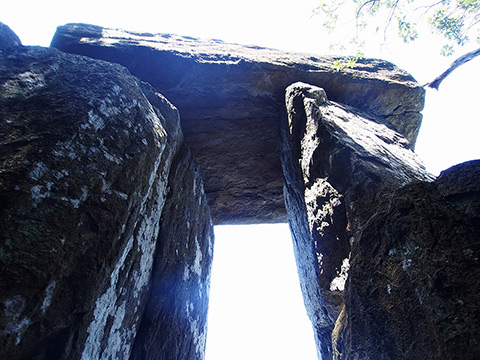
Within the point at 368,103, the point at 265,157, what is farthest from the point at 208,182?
the point at 368,103

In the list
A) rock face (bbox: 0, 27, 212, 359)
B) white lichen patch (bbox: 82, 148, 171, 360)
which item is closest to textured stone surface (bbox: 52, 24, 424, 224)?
rock face (bbox: 0, 27, 212, 359)

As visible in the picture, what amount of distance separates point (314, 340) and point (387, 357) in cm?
239

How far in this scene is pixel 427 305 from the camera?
130 centimetres

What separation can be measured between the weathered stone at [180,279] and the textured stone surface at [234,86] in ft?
2.10

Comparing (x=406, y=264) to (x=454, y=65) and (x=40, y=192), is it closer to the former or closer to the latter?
(x=40, y=192)

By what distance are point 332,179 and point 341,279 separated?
865 millimetres

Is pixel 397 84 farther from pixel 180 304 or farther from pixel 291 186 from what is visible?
pixel 180 304

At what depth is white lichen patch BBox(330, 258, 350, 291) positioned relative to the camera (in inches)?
100

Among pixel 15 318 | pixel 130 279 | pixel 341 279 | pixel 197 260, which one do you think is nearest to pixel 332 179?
pixel 341 279

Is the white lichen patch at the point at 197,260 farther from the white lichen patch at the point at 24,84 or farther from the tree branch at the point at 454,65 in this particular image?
the tree branch at the point at 454,65

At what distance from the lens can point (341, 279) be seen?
2.59 metres

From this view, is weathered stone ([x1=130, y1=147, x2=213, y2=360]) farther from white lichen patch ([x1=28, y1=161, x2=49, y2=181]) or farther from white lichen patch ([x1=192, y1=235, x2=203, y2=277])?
white lichen patch ([x1=28, y1=161, x2=49, y2=181])

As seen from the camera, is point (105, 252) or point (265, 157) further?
point (265, 157)

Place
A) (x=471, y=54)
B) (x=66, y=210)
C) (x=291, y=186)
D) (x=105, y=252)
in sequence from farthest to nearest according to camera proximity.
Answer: (x=291, y=186) < (x=471, y=54) < (x=105, y=252) < (x=66, y=210)
